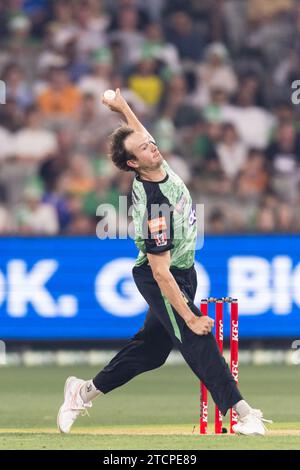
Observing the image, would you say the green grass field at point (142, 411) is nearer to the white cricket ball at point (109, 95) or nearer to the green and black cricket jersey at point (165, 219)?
the green and black cricket jersey at point (165, 219)

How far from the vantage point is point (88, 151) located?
48.2 feet

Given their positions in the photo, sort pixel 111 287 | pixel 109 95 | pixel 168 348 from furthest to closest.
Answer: pixel 111 287
pixel 109 95
pixel 168 348

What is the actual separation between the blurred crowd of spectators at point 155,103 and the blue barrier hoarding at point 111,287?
807mm

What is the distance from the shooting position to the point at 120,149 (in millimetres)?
7695

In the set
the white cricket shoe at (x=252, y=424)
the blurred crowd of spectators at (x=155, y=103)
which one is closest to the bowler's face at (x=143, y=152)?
the white cricket shoe at (x=252, y=424)

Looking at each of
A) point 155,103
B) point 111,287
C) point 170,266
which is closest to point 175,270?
point 170,266

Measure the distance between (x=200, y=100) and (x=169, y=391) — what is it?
540cm

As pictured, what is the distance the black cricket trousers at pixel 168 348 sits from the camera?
24.6 ft

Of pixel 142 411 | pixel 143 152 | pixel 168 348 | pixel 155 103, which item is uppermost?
pixel 155 103

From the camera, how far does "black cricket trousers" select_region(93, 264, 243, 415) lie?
7.50m

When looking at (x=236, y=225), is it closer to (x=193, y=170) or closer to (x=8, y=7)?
(x=193, y=170)

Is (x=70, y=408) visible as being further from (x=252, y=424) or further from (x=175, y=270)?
(x=252, y=424)

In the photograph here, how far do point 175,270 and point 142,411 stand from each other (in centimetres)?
214
